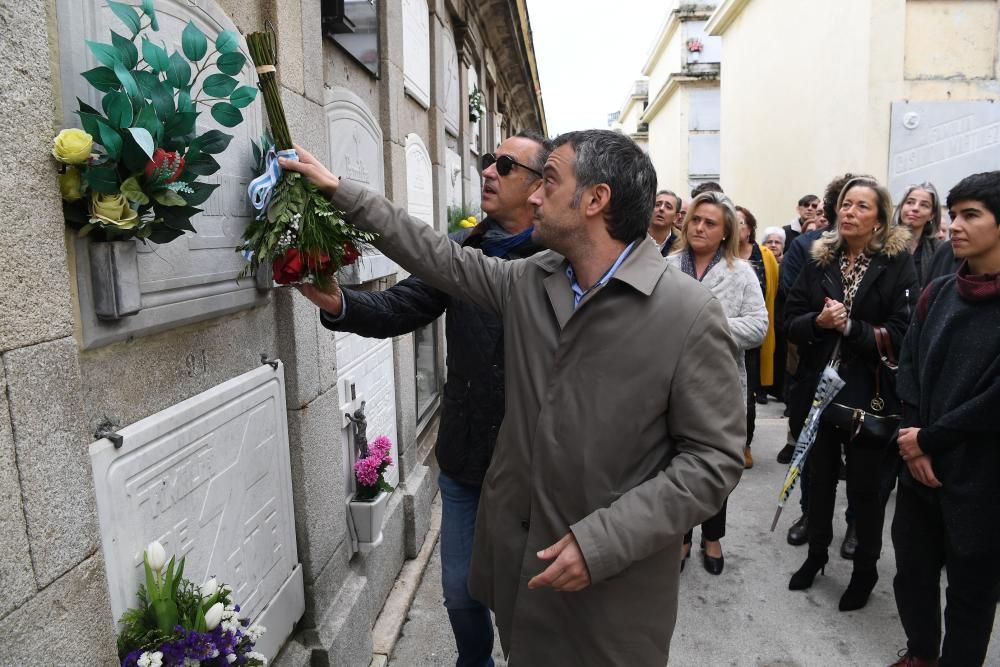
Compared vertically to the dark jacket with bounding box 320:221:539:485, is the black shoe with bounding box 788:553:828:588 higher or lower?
lower

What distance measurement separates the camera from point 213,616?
1.67 metres

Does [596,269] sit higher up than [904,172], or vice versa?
[904,172]

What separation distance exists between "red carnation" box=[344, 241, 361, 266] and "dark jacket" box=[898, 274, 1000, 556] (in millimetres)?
2283

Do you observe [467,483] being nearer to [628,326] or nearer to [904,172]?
[628,326]

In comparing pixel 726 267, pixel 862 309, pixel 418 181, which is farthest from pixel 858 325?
pixel 418 181

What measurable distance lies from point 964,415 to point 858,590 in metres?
1.54

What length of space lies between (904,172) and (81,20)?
413 inches

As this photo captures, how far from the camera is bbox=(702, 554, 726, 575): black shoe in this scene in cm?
435

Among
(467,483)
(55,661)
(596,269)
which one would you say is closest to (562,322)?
(596,269)

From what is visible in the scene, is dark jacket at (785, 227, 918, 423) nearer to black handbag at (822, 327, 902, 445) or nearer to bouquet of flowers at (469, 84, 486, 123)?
black handbag at (822, 327, 902, 445)

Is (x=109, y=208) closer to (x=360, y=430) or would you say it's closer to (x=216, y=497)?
(x=216, y=497)

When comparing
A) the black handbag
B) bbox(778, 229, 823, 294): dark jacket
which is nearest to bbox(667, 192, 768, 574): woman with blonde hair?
the black handbag

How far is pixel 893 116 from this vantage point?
31.6 ft

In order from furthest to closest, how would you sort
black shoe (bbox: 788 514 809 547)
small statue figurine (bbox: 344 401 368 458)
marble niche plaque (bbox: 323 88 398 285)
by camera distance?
black shoe (bbox: 788 514 809 547)
small statue figurine (bbox: 344 401 368 458)
marble niche plaque (bbox: 323 88 398 285)
